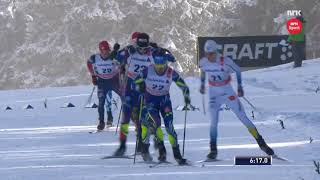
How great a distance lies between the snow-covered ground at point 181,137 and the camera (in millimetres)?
9453

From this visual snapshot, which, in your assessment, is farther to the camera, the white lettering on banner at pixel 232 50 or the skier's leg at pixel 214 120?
the white lettering on banner at pixel 232 50

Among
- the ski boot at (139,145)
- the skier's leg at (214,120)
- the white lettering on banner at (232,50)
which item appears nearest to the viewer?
the skier's leg at (214,120)

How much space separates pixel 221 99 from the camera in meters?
10.6

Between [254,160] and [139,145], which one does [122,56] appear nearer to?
[139,145]

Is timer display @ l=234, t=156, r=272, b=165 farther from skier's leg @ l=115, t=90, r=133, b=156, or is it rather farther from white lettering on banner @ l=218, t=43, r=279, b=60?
white lettering on banner @ l=218, t=43, r=279, b=60

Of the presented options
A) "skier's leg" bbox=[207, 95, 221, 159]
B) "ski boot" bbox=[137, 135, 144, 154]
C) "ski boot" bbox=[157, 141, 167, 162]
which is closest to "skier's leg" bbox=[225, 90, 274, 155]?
"skier's leg" bbox=[207, 95, 221, 159]

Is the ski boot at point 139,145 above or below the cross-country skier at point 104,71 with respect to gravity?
below

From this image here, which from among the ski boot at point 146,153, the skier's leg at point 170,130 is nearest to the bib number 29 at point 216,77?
the skier's leg at point 170,130

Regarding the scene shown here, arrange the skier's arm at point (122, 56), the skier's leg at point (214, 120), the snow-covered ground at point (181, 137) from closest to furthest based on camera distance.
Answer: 1. the snow-covered ground at point (181, 137)
2. the skier's leg at point (214, 120)
3. the skier's arm at point (122, 56)

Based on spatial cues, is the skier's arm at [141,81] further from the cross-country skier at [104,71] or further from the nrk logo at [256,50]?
the nrk logo at [256,50]

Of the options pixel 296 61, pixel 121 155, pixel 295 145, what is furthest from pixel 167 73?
pixel 296 61

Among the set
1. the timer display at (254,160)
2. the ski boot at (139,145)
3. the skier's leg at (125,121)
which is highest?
the skier's leg at (125,121)

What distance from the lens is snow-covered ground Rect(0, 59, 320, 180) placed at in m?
9.45

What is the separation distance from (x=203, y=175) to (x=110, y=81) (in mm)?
5818
